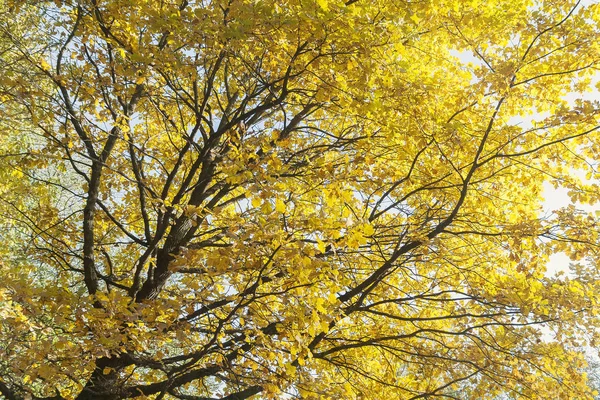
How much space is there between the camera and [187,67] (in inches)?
144

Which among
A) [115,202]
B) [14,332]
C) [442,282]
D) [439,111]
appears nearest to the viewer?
[14,332]

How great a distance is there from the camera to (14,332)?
3.07 m

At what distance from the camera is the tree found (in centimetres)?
308

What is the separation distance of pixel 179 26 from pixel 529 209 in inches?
167

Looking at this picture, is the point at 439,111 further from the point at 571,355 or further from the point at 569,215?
the point at 571,355

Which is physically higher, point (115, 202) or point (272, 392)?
point (115, 202)

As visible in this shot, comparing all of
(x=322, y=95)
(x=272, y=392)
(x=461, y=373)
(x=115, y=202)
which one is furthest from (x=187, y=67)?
(x=461, y=373)

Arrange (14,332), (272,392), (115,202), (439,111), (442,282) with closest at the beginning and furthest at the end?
(14,332) → (272,392) → (439,111) → (442,282) → (115,202)

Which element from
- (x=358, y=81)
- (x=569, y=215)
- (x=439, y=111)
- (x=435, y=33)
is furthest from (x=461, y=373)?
(x=435, y=33)

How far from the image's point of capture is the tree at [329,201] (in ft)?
10.1

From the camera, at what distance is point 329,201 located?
287cm

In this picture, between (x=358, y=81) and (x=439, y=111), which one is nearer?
(x=358, y=81)

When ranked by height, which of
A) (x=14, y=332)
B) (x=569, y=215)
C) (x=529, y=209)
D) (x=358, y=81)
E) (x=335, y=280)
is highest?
(x=529, y=209)

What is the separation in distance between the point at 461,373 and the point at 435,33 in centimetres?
337
